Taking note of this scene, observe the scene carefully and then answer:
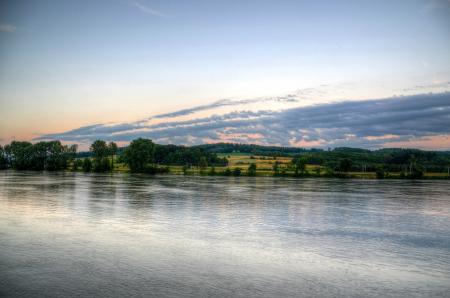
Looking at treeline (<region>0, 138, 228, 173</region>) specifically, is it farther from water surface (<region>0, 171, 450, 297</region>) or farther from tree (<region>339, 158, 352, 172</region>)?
water surface (<region>0, 171, 450, 297</region>)

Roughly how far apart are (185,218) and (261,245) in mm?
7878

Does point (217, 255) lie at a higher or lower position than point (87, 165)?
lower

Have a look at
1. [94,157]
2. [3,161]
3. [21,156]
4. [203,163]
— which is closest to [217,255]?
[203,163]

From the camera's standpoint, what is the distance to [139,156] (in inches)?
4446

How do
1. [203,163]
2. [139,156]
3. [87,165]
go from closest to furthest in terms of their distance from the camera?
[139,156], [87,165], [203,163]

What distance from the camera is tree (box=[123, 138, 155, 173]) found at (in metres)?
114

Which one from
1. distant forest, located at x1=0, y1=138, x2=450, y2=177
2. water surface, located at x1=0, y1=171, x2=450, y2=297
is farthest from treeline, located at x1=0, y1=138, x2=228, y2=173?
water surface, located at x1=0, y1=171, x2=450, y2=297

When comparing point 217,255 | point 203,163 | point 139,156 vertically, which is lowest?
point 217,255

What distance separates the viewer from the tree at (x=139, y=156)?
114m

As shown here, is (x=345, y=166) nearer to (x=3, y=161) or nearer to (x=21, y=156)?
(x=21, y=156)

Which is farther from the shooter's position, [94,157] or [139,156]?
[94,157]

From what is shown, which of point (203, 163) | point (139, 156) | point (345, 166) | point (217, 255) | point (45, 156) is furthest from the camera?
point (45, 156)

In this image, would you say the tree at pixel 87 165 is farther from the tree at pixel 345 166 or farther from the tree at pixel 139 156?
the tree at pixel 345 166

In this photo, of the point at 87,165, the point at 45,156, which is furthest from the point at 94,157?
the point at 45,156
